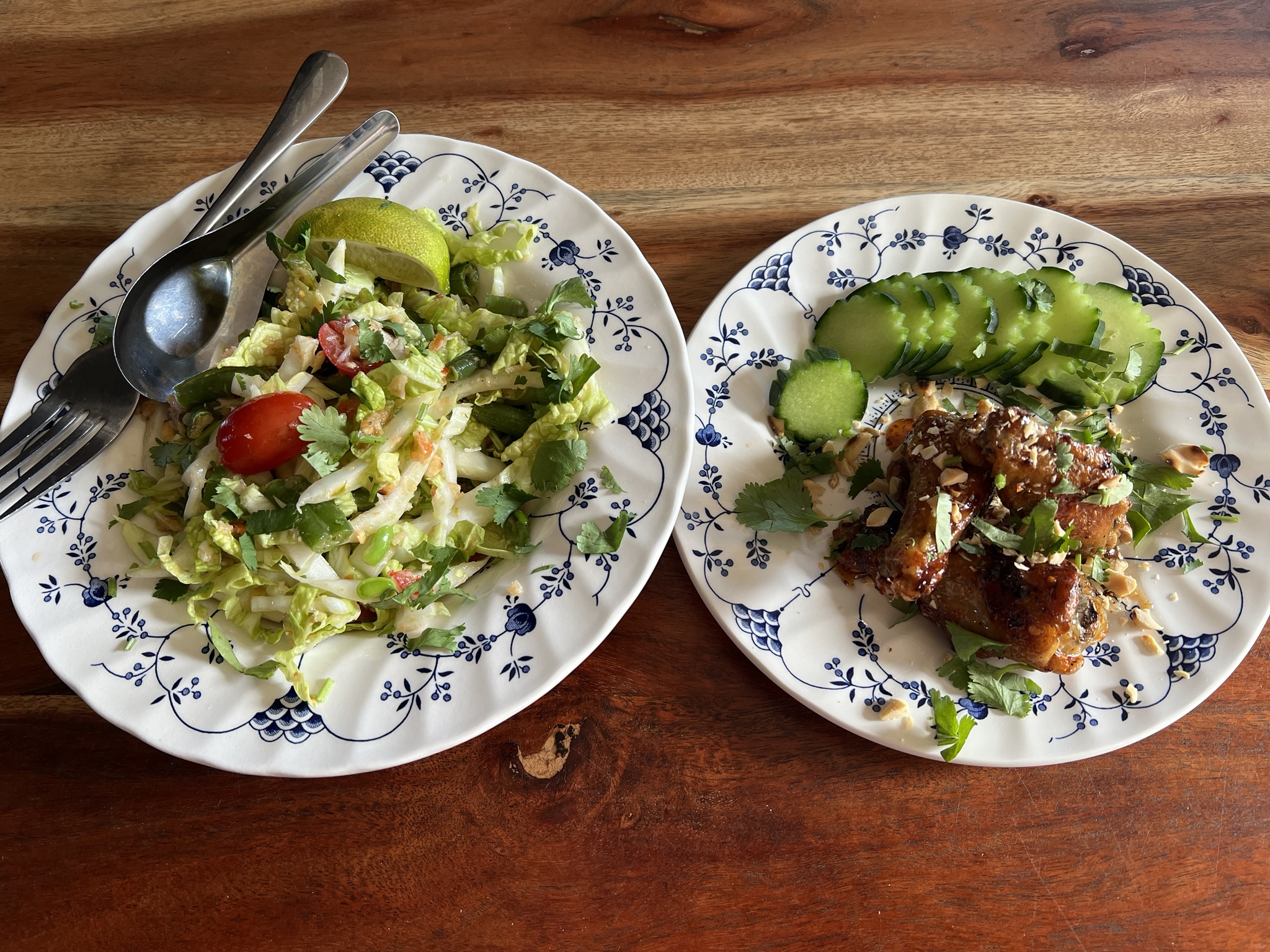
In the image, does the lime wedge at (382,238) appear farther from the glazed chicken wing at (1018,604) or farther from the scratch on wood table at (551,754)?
the glazed chicken wing at (1018,604)

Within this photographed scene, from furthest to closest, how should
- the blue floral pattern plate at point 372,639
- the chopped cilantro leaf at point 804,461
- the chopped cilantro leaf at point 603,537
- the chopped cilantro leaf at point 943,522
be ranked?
the chopped cilantro leaf at point 804,461, the chopped cilantro leaf at point 943,522, the chopped cilantro leaf at point 603,537, the blue floral pattern plate at point 372,639

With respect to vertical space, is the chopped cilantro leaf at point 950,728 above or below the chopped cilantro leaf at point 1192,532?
below

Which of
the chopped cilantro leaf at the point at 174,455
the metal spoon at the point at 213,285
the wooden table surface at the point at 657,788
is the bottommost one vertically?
the wooden table surface at the point at 657,788

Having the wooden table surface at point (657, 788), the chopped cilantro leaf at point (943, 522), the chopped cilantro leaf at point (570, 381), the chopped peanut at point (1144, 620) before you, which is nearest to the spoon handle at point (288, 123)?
the wooden table surface at point (657, 788)

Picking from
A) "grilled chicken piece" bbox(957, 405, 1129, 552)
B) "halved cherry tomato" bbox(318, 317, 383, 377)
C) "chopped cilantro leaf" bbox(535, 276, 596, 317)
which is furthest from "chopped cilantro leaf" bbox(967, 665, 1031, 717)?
"halved cherry tomato" bbox(318, 317, 383, 377)

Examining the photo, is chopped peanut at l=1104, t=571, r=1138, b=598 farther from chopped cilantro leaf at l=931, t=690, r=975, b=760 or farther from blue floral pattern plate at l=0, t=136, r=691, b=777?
blue floral pattern plate at l=0, t=136, r=691, b=777

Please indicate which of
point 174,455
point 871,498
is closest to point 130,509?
point 174,455

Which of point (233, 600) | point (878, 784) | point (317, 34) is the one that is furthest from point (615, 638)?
point (317, 34)
